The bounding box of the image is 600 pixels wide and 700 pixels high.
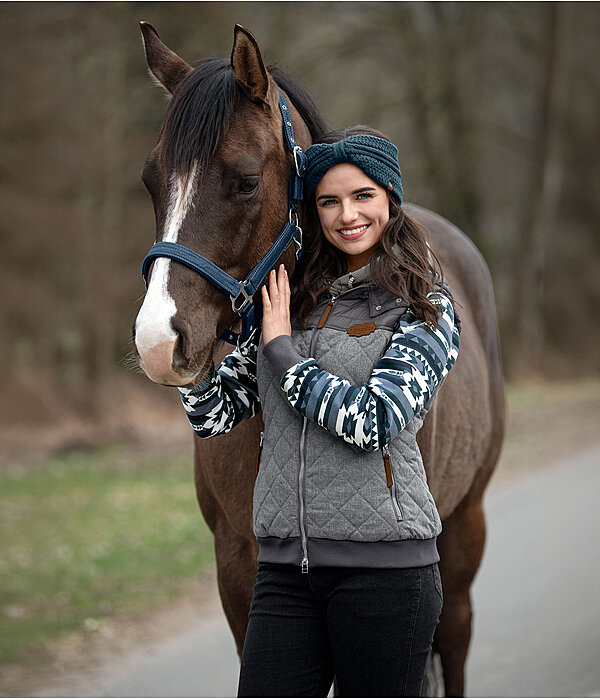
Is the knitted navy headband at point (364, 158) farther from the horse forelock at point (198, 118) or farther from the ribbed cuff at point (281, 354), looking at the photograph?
the ribbed cuff at point (281, 354)

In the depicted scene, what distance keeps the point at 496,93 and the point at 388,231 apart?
16507 mm

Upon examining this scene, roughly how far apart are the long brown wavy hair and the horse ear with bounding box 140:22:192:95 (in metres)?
0.49

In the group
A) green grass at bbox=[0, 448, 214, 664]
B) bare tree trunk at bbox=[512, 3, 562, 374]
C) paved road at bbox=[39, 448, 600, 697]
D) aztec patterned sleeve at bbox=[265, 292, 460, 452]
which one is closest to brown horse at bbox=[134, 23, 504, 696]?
aztec patterned sleeve at bbox=[265, 292, 460, 452]

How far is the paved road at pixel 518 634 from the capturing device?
154 inches

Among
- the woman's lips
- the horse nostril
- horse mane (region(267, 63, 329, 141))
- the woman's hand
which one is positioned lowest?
the horse nostril

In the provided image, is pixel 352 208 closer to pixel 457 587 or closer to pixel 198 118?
pixel 198 118

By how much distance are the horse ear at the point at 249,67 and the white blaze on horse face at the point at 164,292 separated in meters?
0.28

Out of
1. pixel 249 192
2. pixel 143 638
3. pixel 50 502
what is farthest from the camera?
pixel 50 502

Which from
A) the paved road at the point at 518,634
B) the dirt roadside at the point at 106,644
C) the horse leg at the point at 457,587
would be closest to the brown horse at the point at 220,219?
the horse leg at the point at 457,587

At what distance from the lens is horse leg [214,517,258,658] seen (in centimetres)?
272

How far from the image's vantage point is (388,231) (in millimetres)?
2127

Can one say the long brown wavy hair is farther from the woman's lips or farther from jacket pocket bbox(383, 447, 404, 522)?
jacket pocket bbox(383, 447, 404, 522)

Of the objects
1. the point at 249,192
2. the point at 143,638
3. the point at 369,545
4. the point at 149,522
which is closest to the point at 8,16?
the point at 149,522

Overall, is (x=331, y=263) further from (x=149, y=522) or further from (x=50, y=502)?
(x=50, y=502)
